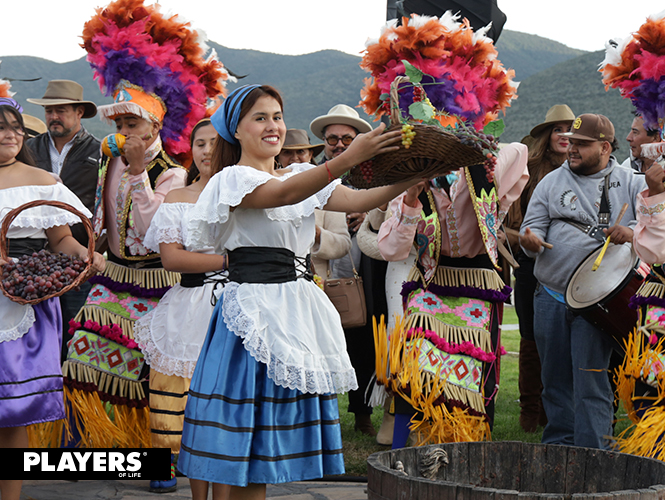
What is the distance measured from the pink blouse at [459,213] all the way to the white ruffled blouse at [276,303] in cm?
104

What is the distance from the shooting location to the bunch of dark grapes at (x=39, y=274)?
351 cm

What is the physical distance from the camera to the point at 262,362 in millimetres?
2846

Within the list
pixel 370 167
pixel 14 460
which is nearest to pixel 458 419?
pixel 370 167

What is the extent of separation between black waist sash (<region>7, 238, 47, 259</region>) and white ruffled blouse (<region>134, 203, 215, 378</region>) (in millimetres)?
541

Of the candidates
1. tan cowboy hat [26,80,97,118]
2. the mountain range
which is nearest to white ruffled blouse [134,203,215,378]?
tan cowboy hat [26,80,97,118]

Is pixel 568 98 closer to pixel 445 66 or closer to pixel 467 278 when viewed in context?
pixel 467 278

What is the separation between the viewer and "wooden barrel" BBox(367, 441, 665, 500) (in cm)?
246

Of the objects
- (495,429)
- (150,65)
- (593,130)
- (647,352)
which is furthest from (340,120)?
(647,352)

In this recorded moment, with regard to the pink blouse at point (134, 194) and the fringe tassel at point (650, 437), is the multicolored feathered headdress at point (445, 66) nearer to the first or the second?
the pink blouse at point (134, 194)

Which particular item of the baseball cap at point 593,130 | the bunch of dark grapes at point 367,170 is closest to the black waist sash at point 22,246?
the bunch of dark grapes at point 367,170

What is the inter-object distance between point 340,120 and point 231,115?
9.86ft

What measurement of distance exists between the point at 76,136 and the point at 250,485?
164 inches

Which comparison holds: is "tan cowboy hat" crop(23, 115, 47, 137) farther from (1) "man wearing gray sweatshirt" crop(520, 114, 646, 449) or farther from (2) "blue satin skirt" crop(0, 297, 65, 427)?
(1) "man wearing gray sweatshirt" crop(520, 114, 646, 449)

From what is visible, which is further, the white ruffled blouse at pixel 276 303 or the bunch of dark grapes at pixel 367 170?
the white ruffled blouse at pixel 276 303
